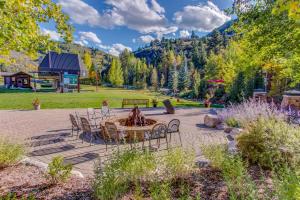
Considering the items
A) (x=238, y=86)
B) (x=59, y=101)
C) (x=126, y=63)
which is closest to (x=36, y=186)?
(x=59, y=101)

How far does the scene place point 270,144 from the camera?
147 inches

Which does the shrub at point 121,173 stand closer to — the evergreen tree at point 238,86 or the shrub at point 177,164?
the shrub at point 177,164

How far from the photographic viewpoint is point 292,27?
4461 millimetres

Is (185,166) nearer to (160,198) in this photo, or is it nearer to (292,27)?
(160,198)

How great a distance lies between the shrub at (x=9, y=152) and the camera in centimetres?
386

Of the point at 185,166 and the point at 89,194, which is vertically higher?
the point at 185,166

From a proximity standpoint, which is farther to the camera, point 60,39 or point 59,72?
point 59,72

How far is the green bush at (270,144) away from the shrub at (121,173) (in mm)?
2077

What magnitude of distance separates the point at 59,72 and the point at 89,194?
34.7m

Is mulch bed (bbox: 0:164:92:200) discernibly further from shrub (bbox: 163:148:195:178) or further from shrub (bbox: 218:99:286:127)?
shrub (bbox: 218:99:286:127)

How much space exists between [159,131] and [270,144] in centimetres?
291

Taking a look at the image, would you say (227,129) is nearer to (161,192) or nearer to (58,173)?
(161,192)

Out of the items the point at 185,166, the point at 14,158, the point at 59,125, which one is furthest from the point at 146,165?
the point at 59,125

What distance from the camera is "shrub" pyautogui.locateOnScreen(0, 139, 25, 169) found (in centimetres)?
386
